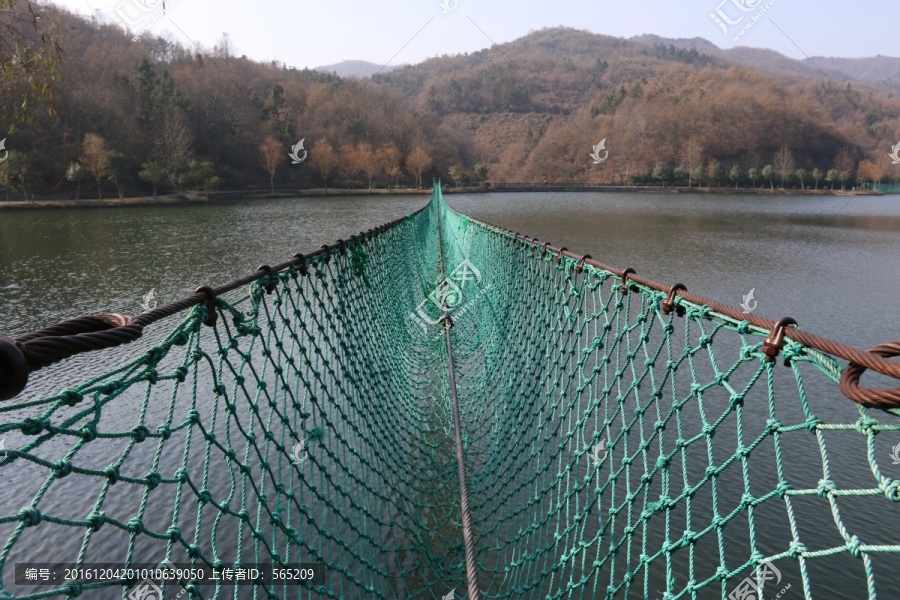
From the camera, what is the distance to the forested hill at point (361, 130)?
104 feet

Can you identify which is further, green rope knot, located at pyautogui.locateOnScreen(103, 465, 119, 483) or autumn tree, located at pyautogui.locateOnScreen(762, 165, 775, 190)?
autumn tree, located at pyautogui.locateOnScreen(762, 165, 775, 190)

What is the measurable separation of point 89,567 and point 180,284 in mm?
7075

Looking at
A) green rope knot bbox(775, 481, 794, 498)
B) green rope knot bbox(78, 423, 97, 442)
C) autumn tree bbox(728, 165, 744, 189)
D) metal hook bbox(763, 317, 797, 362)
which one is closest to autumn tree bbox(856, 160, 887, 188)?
autumn tree bbox(728, 165, 744, 189)

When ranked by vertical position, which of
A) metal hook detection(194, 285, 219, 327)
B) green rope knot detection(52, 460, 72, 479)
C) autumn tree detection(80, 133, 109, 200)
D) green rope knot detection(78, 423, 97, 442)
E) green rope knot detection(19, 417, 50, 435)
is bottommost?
green rope knot detection(52, 460, 72, 479)

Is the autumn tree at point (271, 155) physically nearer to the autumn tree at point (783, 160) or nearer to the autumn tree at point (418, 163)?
the autumn tree at point (418, 163)

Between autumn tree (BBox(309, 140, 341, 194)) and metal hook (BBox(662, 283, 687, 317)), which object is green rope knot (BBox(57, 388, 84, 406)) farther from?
autumn tree (BBox(309, 140, 341, 194))

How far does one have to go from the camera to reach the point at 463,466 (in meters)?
2.82

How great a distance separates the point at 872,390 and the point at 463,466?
2230mm

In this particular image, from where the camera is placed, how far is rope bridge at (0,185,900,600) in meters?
1.75

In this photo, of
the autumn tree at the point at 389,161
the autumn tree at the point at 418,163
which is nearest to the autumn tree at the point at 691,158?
the autumn tree at the point at 418,163

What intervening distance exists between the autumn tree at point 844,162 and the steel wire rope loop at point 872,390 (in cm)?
5951

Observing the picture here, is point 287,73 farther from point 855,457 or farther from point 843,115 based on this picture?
point 855,457

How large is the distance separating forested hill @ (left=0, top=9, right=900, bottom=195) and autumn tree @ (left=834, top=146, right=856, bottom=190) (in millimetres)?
261

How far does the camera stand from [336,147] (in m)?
51.2
